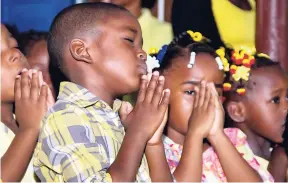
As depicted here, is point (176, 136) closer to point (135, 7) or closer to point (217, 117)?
point (217, 117)

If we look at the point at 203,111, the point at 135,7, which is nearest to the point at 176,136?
the point at 203,111

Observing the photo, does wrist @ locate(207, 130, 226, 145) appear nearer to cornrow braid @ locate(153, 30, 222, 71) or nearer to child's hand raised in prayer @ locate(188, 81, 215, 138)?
child's hand raised in prayer @ locate(188, 81, 215, 138)

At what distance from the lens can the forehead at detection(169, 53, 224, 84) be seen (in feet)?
7.09

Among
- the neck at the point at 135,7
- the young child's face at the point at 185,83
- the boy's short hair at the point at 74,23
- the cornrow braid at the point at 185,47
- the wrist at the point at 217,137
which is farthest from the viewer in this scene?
the neck at the point at 135,7

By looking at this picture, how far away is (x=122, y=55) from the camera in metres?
1.75

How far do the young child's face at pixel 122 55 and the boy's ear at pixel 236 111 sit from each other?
79 cm

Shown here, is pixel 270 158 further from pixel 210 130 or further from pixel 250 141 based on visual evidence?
pixel 210 130

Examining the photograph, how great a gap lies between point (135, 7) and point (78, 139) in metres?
1.20

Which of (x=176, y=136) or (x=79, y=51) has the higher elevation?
(x=79, y=51)

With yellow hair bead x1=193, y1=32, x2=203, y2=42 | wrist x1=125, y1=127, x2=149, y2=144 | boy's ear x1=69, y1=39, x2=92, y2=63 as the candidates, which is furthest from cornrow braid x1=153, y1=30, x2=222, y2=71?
wrist x1=125, y1=127, x2=149, y2=144

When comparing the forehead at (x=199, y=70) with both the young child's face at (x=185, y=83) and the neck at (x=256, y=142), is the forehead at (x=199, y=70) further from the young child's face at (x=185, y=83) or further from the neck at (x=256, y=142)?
A: the neck at (x=256, y=142)

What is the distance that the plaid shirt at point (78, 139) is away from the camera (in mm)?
1529

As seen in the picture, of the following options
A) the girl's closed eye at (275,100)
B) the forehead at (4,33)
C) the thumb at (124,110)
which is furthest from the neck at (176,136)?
the forehead at (4,33)

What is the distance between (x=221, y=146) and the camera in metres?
2.04
